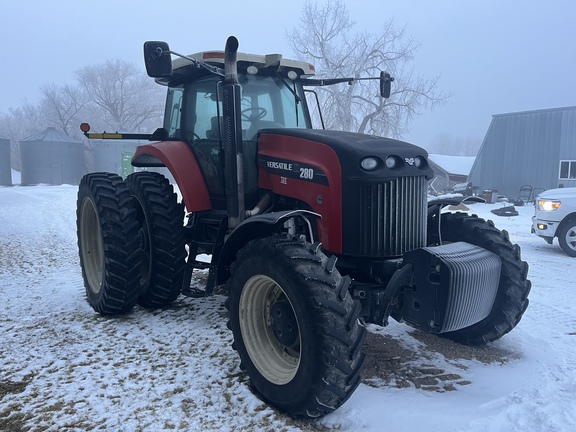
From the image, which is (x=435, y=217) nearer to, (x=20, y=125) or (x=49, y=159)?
(x=49, y=159)

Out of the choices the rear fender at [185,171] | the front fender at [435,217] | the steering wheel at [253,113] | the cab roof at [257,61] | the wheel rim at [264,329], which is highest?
the cab roof at [257,61]

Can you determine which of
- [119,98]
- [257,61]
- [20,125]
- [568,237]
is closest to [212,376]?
A: [257,61]

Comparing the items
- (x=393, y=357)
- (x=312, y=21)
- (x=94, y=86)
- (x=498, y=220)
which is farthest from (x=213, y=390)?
(x=94, y=86)

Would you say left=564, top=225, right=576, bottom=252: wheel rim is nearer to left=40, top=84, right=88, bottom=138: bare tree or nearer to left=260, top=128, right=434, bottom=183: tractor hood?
left=260, top=128, right=434, bottom=183: tractor hood

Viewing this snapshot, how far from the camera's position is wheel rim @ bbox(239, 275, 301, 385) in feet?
11.0

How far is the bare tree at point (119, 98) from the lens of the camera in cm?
5944

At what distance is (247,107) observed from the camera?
183 inches

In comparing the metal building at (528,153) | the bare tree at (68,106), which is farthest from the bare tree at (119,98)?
the metal building at (528,153)

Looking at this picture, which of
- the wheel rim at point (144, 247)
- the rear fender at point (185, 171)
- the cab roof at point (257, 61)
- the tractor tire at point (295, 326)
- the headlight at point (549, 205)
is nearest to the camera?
the tractor tire at point (295, 326)

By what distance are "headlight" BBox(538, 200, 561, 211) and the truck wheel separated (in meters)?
0.37

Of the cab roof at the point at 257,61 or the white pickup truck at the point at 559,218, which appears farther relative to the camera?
the white pickup truck at the point at 559,218

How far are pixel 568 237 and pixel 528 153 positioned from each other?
15654 millimetres

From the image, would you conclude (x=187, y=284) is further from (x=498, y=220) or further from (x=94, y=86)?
(x=94, y=86)

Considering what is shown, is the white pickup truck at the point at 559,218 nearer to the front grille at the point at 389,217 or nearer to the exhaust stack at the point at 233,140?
the front grille at the point at 389,217
